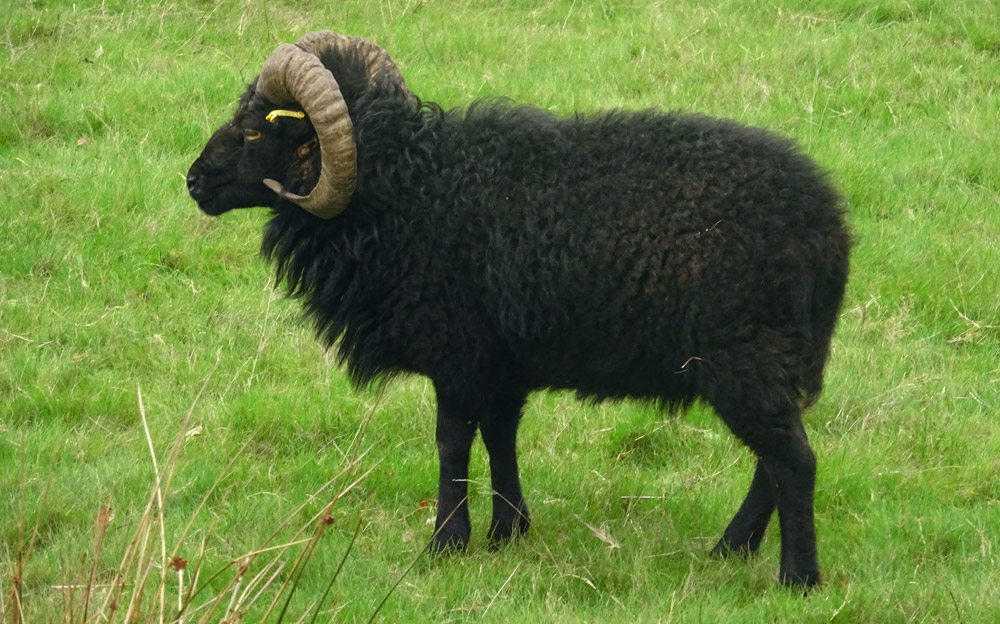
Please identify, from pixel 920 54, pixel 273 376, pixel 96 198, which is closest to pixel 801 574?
pixel 273 376

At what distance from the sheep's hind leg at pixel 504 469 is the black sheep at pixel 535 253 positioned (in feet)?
0.04

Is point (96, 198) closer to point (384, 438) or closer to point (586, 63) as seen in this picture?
point (384, 438)

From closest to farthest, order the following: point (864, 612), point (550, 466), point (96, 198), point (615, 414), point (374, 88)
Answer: point (864, 612), point (374, 88), point (550, 466), point (615, 414), point (96, 198)

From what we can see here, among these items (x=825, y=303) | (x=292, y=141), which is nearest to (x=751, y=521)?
(x=825, y=303)

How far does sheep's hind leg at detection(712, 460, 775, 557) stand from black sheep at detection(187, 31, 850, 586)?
0.01m

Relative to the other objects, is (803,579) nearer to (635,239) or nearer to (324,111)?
(635,239)

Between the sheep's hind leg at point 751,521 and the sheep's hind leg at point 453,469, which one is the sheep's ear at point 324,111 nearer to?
the sheep's hind leg at point 453,469

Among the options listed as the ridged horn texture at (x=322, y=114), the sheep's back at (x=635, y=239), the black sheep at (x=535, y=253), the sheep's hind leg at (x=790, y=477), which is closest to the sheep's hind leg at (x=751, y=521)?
the black sheep at (x=535, y=253)

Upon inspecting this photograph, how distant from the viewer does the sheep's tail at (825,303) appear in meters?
5.17

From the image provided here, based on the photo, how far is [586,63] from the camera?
35.6 ft

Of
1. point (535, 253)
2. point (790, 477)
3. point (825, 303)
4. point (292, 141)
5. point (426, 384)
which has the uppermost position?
point (292, 141)

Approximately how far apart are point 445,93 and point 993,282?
4.66m

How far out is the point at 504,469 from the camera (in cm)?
598

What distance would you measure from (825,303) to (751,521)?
1.07 meters
